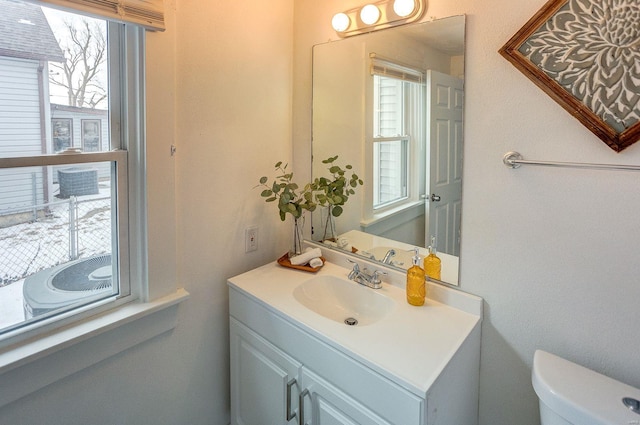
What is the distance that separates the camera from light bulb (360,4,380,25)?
1.42 meters

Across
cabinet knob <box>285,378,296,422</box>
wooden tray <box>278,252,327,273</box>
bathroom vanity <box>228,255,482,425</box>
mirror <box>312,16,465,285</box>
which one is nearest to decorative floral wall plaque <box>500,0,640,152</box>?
mirror <box>312,16,465,285</box>

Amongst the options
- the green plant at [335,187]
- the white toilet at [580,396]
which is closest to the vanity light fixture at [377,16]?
the green plant at [335,187]

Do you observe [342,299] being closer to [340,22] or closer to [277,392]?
[277,392]

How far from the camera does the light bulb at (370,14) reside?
1.42 m

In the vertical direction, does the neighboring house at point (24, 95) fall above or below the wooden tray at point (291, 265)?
above

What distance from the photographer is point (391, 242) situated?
1519 mm

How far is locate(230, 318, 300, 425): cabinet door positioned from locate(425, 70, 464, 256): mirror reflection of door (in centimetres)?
70

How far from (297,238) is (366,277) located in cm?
44

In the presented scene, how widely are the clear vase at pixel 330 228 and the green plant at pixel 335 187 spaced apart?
15 millimetres

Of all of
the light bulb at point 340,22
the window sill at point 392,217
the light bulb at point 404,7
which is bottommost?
the window sill at point 392,217

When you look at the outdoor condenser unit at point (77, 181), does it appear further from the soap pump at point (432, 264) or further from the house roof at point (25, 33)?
the soap pump at point (432, 264)

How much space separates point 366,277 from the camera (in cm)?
148

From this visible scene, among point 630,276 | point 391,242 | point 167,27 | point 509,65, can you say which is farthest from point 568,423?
point 167,27

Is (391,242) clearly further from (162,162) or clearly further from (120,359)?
(120,359)
